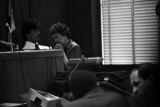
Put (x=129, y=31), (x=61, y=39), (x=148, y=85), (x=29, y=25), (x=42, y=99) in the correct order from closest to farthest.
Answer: (x=148, y=85) < (x=42, y=99) < (x=29, y=25) < (x=61, y=39) < (x=129, y=31)

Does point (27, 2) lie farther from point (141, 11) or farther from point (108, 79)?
point (108, 79)

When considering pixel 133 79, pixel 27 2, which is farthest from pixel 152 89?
pixel 27 2

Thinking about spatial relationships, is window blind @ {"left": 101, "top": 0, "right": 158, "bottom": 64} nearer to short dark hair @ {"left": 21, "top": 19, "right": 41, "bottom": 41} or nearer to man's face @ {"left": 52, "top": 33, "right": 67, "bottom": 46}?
man's face @ {"left": 52, "top": 33, "right": 67, "bottom": 46}

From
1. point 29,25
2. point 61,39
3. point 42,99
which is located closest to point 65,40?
point 61,39

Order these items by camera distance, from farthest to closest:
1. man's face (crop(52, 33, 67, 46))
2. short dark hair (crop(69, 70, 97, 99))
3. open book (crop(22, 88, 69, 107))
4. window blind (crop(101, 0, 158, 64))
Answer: window blind (crop(101, 0, 158, 64)) → man's face (crop(52, 33, 67, 46)) → open book (crop(22, 88, 69, 107)) → short dark hair (crop(69, 70, 97, 99))

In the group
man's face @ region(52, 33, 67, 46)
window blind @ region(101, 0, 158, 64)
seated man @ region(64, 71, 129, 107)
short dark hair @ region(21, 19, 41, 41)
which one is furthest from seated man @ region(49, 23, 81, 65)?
seated man @ region(64, 71, 129, 107)

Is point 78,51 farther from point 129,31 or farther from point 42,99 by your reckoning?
point 42,99

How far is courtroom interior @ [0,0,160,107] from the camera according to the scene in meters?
2.06

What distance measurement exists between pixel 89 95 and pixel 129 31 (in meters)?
2.58

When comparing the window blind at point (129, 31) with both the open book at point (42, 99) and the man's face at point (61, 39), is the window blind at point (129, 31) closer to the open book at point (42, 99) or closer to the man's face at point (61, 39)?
the man's face at point (61, 39)

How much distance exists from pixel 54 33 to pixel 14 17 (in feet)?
2.31

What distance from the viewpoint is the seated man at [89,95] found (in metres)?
1.90

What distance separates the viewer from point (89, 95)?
1.96 meters

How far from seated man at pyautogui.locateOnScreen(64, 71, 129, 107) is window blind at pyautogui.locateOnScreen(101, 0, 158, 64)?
2387 millimetres
